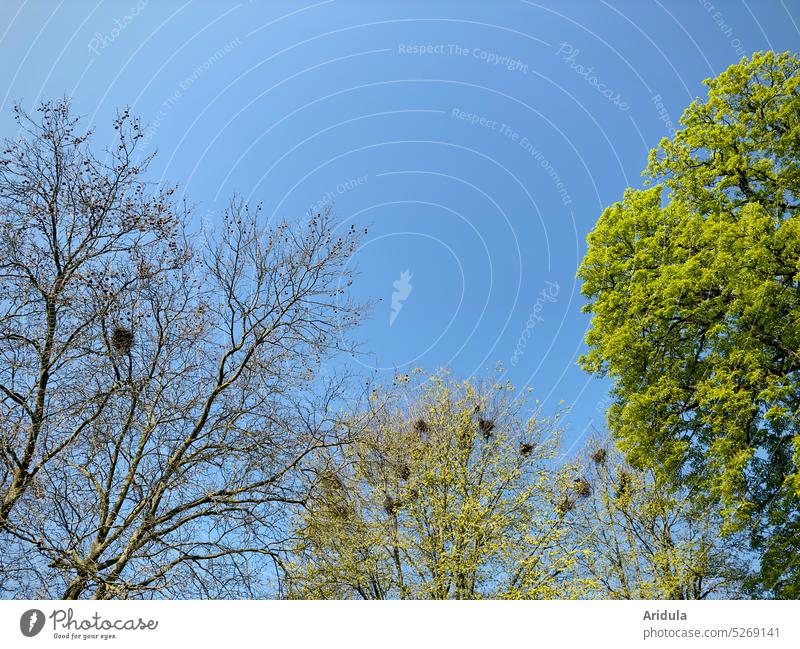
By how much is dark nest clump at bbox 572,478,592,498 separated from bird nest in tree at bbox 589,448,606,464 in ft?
3.08

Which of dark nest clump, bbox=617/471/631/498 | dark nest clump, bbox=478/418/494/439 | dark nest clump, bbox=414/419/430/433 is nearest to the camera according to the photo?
dark nest clump, bbox=414/419/430/433

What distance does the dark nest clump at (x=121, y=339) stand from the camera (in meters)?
9.45

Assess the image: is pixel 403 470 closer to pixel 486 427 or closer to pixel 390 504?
pixel 390 504

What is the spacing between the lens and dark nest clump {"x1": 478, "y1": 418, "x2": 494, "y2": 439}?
639 inches

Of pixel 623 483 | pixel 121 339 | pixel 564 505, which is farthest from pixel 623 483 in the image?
pixel 121 339

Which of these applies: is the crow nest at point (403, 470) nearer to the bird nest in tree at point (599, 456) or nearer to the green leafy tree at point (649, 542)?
the green leafy tree at point (649, 542)

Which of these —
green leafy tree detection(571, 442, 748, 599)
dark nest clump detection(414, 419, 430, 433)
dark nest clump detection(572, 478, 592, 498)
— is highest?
dark nest clump detection(414, 419, 430, 433)

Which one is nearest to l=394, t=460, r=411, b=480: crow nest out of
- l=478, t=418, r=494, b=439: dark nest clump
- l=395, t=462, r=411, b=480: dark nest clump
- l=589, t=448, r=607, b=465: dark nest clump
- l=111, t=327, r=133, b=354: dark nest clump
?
l=395, t=462, r=411, b=480: dark nest clump

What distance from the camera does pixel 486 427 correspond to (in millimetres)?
16281

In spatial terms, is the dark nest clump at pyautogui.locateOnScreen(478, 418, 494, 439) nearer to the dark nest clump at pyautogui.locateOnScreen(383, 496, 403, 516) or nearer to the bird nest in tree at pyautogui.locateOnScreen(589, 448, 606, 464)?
the dark nest clump at pyautogui.locateOnScreen(383, 496, 403, 516)

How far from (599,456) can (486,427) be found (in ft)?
15.3

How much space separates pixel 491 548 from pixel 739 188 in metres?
10.9

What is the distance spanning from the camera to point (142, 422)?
9523 millimetres
